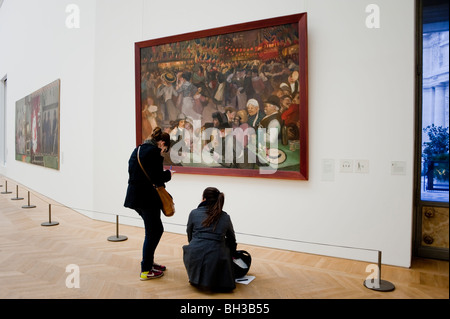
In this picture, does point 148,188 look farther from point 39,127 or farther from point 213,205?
point 39,127

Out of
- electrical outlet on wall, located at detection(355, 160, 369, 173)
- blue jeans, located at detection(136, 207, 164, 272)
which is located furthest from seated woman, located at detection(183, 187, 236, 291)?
electrical outlet on wall, located at detection(355, 160, 369, 173)

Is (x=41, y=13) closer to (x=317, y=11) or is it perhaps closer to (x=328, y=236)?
(x=317, y=11)

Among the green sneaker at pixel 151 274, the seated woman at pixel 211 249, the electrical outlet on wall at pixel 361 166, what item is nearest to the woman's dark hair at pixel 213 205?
the seated woman at pixel 211 249

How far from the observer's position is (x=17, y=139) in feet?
56.0

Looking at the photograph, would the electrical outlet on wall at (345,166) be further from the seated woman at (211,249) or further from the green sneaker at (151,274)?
the green sneaker at (151,274)

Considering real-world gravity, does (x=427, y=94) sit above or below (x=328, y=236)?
above

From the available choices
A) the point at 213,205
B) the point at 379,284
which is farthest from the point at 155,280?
the point at 379,284

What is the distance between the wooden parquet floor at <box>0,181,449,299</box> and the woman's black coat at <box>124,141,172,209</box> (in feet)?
3.51

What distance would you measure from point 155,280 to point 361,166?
358cm

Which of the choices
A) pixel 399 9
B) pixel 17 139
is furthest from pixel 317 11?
pixel 17 139

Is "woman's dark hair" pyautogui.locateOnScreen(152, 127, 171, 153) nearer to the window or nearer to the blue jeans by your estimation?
the blue jeans

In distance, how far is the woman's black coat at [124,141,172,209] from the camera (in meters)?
4.61

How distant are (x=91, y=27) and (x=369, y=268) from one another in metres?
8.21

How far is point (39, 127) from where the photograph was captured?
42.8 feet
